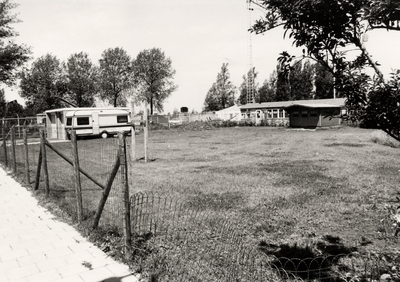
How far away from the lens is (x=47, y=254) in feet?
14.5

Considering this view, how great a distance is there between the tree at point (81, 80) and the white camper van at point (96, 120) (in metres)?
32.4

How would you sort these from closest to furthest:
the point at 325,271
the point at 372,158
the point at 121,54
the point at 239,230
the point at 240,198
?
the point at 325,271, the point at 239,230, the point at 240,198, the point at 372,158, the point at 121,54

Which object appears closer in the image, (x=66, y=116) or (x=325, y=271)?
(x=325, y=271)

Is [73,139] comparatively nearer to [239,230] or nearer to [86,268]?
[86,268]

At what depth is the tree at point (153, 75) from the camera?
63.0 meters

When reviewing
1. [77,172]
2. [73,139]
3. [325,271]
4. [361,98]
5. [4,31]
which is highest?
[4,31]

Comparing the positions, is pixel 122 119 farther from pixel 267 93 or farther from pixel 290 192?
pixel 267 93

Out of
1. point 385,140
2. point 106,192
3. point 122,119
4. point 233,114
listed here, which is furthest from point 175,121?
point 106,192

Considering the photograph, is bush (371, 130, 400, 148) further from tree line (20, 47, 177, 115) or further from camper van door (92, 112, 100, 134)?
tree line (20, 47, 177, 115)

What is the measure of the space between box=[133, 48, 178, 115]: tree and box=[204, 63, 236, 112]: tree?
33.8 ft

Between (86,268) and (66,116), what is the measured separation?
24.6 m

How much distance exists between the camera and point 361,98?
8.59 feet

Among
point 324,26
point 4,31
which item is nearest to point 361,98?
point 324,26

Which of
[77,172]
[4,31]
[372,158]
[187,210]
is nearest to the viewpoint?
[77,172]
